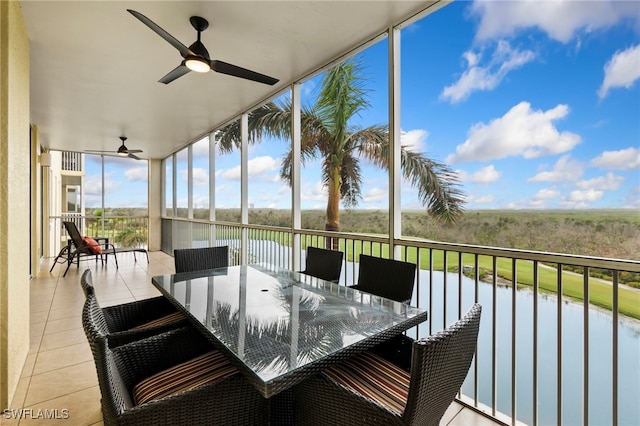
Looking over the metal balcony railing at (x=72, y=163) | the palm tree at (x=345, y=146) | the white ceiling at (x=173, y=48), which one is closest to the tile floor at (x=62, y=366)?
the palm tree at (x=345, y=146)

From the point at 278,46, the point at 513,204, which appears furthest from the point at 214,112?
the point at 513,204

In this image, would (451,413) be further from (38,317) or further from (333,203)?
(38,317)

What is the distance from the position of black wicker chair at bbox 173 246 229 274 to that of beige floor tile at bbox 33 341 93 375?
107cm

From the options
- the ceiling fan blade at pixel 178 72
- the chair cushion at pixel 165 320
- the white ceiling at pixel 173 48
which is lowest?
the chair cushion at pixel 165 320

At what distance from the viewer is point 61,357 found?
8.63ft

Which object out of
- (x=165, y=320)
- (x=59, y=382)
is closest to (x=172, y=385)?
(x=165, y=320)

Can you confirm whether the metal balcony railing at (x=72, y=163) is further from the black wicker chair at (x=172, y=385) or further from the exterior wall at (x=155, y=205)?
the black wicker chair at (x=172, y=385)

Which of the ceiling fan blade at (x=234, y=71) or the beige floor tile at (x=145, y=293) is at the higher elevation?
the ceiling fan blade at (x=234, y=71)

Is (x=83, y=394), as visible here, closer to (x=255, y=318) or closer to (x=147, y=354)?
(x=147, y=354)

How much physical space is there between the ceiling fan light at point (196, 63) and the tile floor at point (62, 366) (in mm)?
2558

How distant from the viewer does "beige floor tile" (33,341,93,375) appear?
8.14 ft

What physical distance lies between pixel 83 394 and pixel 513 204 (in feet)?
10.7

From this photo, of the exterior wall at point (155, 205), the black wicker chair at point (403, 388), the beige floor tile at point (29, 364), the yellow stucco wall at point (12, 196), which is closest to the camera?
the black wicker chair at point (403, 388)

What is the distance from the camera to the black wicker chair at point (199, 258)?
2.75 metres
